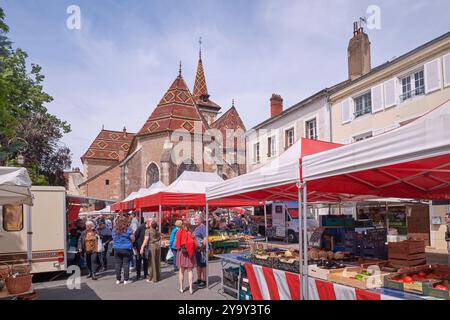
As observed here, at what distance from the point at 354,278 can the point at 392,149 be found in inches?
59.9

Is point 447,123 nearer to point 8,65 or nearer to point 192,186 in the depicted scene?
point 192,186

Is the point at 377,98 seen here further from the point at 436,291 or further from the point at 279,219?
the point at 436,291

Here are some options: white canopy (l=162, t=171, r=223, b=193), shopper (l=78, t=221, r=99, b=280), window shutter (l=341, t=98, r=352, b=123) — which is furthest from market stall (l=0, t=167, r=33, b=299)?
window shutter (l=341, t=98, r=352, b=123)

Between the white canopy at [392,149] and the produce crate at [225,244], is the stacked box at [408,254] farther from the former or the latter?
the produce crate at [225,244]

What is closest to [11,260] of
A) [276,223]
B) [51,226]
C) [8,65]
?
[51,226]

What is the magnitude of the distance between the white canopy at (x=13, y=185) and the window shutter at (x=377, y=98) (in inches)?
581

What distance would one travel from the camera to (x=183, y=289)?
7711mm

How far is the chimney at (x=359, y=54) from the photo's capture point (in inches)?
740

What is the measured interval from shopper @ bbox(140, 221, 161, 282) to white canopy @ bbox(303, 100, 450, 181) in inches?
211

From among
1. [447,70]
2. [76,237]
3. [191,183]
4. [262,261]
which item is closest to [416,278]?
[262,261]

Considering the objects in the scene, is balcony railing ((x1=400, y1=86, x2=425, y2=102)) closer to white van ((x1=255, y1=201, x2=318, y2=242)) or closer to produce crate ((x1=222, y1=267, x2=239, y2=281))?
white van ((x1=255, y1=201, x2=318, y2=242))

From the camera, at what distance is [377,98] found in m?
16.3

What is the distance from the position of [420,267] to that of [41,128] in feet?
62.0

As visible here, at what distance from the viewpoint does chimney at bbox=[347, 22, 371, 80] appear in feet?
61.7
